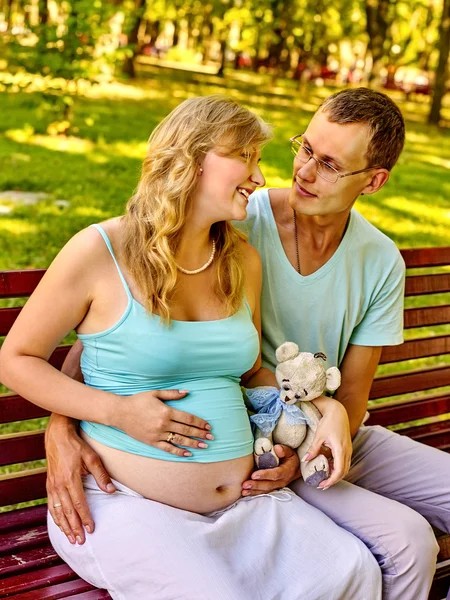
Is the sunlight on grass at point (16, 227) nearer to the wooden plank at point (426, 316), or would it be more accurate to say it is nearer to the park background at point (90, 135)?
the park background at point (90, 135)

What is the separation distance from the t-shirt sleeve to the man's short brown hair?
1.36ft

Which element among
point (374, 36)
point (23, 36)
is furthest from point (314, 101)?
point (23, 36)

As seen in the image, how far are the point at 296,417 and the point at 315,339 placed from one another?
0.49m

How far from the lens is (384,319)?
10.5ft

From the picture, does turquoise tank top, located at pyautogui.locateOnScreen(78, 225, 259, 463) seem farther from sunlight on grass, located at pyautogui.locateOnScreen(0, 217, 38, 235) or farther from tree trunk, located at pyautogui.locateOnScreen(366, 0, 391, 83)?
tree trunk, located at pyautogui.locateOnScreen(366, 0, 391, 83)

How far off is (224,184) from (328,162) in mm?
609

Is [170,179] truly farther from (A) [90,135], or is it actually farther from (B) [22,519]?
(A) [90,135]

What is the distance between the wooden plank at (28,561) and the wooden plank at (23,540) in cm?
2

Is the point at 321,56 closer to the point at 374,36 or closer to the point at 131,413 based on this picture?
the point at 374,36

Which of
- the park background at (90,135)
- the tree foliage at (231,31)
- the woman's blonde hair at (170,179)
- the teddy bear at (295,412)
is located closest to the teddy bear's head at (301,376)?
the teddy bear at (295,412)

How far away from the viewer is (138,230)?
8.50 ft

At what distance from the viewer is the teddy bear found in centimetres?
270

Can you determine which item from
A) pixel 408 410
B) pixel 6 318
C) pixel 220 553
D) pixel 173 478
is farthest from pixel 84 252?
pixel 408 410

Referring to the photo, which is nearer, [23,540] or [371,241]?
[23,540]
